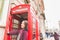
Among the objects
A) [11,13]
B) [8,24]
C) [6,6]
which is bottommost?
[8,24]

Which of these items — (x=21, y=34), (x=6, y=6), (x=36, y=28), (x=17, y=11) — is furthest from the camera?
(x=36, y=28)

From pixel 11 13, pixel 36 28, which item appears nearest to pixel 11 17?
pixel 11 13

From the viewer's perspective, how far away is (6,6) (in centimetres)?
387

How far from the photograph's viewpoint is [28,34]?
3023mm

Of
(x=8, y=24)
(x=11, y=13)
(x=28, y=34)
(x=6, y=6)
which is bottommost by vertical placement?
(x=28, y=34)

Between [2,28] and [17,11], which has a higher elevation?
[17,11]

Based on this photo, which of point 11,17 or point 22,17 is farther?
point 22,17

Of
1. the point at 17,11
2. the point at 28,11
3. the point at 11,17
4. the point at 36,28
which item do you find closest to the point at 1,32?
the point at 11,17

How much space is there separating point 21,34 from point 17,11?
0.78 metres

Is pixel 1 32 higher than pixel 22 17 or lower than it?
lower

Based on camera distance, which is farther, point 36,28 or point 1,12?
point 36,28

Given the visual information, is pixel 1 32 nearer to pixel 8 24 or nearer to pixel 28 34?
pixel 8 24

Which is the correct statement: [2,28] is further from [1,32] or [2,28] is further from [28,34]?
[28,34]

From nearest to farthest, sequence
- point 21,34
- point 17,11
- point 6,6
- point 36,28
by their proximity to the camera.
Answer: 1. point 21,34
2. point 17,11
3. point 6,6
4. point 36,28
